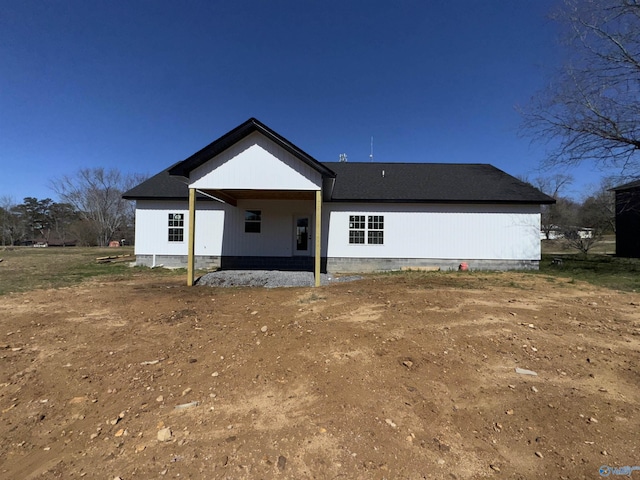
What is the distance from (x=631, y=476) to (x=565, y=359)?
2264 millimetres

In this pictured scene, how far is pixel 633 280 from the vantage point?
10930 millimetres

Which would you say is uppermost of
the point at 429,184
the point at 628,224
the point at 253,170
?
the point at 429,184

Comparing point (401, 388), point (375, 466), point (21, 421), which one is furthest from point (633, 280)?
point (21, 421)

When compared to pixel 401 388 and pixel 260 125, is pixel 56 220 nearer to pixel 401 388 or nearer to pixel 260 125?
pixel 260 125

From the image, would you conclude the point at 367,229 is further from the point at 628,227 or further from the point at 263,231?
the point at 628,227

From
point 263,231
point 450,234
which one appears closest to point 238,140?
point 263,231

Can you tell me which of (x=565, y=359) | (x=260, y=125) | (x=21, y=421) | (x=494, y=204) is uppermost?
(x=260, y=125)

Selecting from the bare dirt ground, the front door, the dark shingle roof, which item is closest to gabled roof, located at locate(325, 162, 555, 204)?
the dark shingle roof

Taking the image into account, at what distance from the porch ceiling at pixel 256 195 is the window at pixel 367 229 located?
2.38 meters

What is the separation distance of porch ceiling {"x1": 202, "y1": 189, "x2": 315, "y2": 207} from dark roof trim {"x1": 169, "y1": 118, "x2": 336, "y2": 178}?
1858 mm

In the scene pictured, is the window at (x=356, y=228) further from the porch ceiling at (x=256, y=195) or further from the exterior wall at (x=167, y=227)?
the exterior wall at (x=167, y=227)

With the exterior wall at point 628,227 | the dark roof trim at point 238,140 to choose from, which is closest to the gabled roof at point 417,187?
the dark roof trim at point 238,140

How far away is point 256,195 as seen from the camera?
1303 cm

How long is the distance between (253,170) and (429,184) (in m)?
9.33
